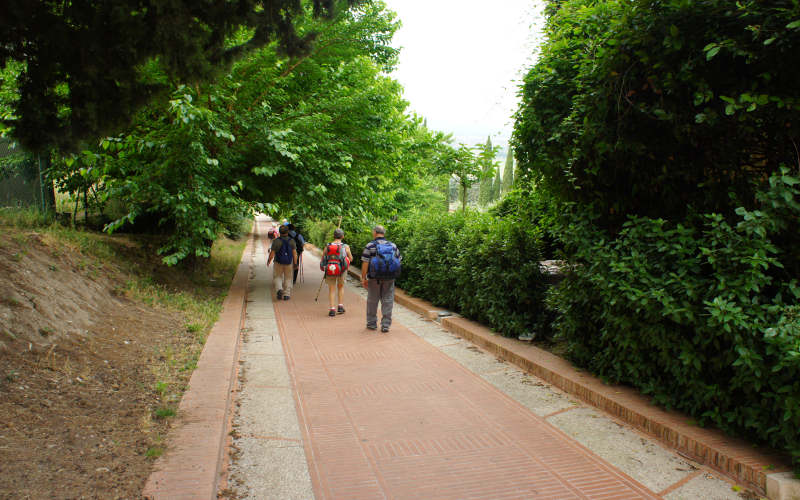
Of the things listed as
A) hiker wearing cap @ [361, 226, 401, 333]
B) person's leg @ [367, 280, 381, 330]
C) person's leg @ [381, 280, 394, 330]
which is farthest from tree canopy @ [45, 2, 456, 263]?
person's leg @ [381, 280, 394, 330]

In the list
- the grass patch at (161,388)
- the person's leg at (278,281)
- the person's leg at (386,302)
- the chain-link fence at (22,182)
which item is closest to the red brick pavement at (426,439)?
the grass patch at (161,388)

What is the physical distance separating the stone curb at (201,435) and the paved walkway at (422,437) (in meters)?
0.20

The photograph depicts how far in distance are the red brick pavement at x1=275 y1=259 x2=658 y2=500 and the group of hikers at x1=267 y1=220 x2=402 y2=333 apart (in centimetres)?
167

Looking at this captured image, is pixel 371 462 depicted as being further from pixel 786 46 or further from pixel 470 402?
pixel 786 46

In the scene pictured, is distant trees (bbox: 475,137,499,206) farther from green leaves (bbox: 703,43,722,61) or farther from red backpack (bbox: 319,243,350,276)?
green leaves (bbox: 703,43,722,61)

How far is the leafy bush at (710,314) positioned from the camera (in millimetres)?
3287

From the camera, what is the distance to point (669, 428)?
391cm

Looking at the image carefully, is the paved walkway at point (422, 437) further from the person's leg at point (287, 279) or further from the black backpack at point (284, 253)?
the person's leg at point (287, 279)

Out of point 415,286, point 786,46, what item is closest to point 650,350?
point 786,46

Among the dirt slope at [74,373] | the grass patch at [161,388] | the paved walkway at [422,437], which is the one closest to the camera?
the dirt slope at [74,373]

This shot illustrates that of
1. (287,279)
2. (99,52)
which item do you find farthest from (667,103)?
(287,279)

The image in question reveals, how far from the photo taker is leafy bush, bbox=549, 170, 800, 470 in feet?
10.8

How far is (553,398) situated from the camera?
5.08 metres

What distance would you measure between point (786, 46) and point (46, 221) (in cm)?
1136
